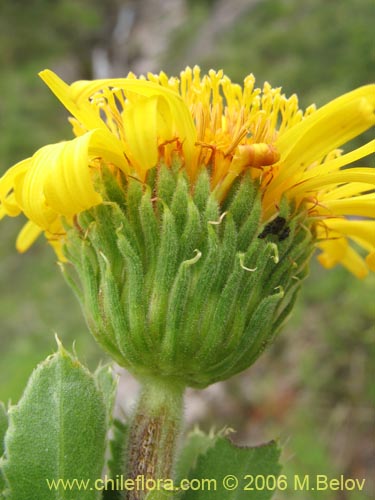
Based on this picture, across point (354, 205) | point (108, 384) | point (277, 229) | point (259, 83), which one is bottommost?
point (108, 384)

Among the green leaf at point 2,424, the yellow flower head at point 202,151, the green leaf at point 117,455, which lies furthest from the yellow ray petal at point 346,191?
the green leaf at point 2,424

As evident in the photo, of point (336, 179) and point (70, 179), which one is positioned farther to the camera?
point (336, 179)

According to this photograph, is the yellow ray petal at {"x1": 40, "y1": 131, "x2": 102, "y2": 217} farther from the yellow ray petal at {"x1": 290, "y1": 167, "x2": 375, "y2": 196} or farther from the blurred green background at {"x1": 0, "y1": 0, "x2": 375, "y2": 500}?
the blurred green background at {"x1": 0, "y1": 0, "x2": 375, "y2": 500}

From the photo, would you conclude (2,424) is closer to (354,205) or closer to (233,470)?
(233,470)

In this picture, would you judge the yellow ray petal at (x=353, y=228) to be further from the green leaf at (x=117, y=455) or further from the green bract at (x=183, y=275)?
the green leaf at (x=117, y=455)

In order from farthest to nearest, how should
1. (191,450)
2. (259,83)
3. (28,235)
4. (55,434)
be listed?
(259,83) < (28,235) < (191,450) < (55,434)

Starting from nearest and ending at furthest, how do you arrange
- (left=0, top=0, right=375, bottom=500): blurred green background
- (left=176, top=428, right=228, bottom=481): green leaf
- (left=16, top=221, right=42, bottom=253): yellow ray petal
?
(left=176, top=428, right=228, bottom=481): green leaf → (left=16, top=221, right=42, bottom=253): yellow ray petal → (left=0, top=0, right=375, bottom=500): blurred green background

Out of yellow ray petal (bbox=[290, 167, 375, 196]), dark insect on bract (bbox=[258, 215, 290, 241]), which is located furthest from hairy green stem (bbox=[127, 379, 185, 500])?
yellow ray petal (bbox=[290, 167, 375, 196])

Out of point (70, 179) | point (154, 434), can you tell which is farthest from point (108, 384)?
point (70, 179)
